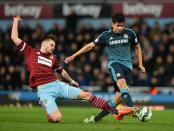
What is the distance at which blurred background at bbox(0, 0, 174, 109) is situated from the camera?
75.7ft

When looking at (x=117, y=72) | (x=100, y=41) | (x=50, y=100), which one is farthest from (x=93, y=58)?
(x=50, y=100)

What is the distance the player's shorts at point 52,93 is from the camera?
12.3 metres

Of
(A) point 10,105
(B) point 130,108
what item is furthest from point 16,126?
(A) point 10,105

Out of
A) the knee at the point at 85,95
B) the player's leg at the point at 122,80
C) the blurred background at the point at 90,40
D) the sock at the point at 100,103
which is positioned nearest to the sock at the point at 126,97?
the player's leg at the point at 122,80

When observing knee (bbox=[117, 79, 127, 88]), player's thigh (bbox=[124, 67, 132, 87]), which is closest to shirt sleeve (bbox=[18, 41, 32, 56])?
knee (bbox=[117, 79, 127, 88])

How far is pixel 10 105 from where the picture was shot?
77.5ft

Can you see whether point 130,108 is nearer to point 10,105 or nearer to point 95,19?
point 10,105

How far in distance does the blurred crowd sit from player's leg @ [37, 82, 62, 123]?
34.7 feet

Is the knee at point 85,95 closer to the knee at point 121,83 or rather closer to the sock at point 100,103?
the sock at point 100,103

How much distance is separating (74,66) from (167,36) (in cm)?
377

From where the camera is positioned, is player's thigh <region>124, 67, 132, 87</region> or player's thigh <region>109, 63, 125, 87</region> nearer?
player's thigh <region>109, 63, 125, 87</region>

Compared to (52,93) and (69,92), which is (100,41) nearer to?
(69,92)

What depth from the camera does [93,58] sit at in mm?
23781

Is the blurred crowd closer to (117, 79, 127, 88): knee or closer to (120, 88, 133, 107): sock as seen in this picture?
(117, 79, 127, 88): knee
